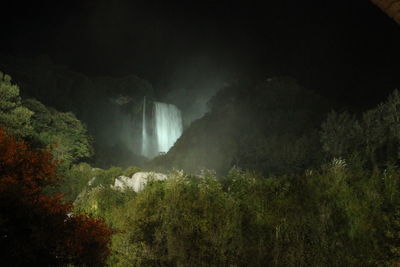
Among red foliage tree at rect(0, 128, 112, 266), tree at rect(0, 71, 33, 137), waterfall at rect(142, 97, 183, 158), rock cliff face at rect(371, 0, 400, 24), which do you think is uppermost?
waterfall at rect(142, 97, 183, 158)

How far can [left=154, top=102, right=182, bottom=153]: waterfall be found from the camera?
41497 millimetres

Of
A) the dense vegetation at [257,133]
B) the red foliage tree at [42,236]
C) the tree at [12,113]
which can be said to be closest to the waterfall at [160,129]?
the dense vegetation at [257,133]

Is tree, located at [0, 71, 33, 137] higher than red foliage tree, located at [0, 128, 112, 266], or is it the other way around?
tree, located at [0, 71, 33, 137]

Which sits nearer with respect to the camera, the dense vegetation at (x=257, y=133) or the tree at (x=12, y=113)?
the tree at (x=12, y=113)

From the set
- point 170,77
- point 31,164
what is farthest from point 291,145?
point 170,77

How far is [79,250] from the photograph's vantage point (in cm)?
356

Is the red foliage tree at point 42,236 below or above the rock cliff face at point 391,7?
below

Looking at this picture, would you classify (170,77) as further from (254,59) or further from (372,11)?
(372,11)

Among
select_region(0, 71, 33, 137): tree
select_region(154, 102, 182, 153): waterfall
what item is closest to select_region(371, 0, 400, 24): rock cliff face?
select_region(0, 71, 33, 137): tree

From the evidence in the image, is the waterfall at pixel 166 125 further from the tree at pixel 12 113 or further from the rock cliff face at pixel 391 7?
the rock cliff face at pixel 391 7

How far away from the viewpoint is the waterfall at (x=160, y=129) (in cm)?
4169

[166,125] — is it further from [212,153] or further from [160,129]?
[212,153]

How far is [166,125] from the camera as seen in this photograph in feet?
139

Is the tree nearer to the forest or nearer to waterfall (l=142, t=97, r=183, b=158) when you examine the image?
the forest
